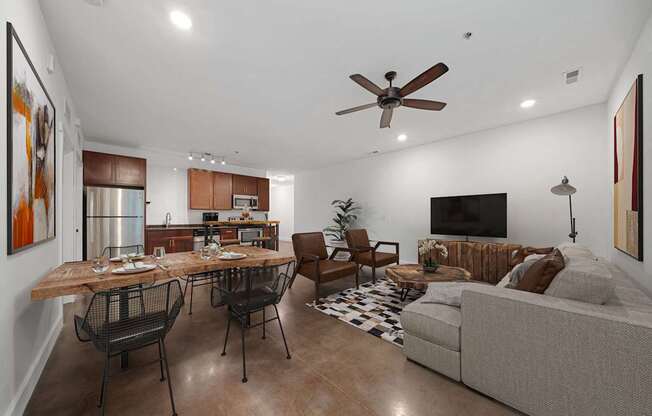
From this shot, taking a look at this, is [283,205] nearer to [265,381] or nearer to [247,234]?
[247,234]

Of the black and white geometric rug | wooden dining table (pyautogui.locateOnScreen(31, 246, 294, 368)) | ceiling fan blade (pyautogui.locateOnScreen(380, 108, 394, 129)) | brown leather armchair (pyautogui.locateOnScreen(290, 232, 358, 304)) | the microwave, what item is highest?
ceiling fan blade (pyautogui.locateOnScreen(380, 108, 394, 129))

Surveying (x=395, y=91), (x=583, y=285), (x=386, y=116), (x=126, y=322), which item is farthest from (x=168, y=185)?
(x=583, y=285)

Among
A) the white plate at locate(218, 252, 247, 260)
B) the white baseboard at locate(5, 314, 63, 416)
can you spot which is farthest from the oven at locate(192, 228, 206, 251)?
the white plate at locate(218, 252, 247, 260)

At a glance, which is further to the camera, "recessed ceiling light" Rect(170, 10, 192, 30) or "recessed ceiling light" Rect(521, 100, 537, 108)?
"recessed ceiling light" Rect(521, 100, 537, 108)

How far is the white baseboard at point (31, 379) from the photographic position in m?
1.35

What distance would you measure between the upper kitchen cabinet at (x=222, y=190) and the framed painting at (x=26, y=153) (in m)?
4.30

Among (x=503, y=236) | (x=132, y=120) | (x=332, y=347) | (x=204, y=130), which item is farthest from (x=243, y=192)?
(x=503, y=236)

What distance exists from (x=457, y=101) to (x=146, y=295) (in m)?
3.89

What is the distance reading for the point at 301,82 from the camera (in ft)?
8.73

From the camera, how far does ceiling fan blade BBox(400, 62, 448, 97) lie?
1.85 metres

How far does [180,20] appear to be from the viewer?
5.86 feet

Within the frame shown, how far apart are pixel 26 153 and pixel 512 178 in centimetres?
567

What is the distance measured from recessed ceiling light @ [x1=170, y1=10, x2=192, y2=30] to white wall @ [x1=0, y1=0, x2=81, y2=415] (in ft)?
2.62

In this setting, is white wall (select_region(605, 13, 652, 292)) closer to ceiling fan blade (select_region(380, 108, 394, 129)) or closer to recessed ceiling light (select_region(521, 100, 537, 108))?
recessed ceiling light (select_region(521, 100, 537, 108))
